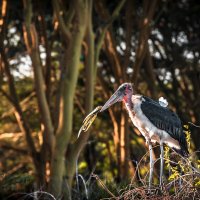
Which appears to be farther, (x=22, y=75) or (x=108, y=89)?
(x=22, y=75)

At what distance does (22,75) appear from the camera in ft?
61.7

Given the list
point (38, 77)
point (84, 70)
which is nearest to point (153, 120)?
point (38, 77)

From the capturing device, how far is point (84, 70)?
14.1 m

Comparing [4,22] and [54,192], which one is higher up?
[4,22]

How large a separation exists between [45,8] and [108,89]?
2600mm

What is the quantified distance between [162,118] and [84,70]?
584cm

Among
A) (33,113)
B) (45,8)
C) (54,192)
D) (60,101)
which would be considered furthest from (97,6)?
(33,113)

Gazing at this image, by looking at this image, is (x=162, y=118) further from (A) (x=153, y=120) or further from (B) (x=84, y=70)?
(B) (x=84, y=70)

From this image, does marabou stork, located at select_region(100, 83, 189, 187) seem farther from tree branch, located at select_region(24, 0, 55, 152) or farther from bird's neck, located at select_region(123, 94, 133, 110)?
tree branch, located at select_region(24, 0, 55, 152)

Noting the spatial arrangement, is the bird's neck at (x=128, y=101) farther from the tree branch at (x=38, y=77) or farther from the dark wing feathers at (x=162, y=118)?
the tree branch at (x=38, y=77)

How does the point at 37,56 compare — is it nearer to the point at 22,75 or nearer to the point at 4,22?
the point at 4,22

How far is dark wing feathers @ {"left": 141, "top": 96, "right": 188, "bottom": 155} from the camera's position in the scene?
838 cm

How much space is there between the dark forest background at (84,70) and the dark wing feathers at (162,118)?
132cm

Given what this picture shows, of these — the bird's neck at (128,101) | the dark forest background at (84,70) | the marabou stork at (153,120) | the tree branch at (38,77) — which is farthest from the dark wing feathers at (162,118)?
the tree branch at (38,77)
